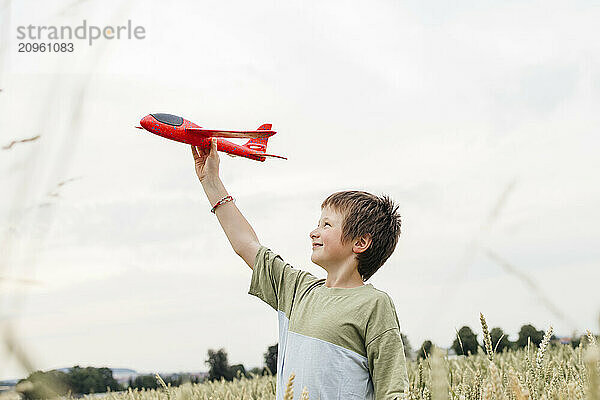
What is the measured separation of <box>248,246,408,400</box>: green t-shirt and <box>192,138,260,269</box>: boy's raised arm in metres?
0.42

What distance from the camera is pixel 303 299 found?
243 centimetres

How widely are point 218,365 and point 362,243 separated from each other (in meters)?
3.36

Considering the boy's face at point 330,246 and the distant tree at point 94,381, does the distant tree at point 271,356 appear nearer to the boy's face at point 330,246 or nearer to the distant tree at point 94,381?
the distant tree at point 94,381

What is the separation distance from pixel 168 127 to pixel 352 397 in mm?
1411

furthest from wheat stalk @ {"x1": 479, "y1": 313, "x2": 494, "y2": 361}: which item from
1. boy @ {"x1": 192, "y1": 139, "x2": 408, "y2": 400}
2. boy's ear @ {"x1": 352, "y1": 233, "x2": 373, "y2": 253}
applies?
boy's ear @ {"x1": 352, "y1": 233, "x2": 373, "y2": 253}

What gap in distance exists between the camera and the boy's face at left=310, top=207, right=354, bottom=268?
7.79 ft

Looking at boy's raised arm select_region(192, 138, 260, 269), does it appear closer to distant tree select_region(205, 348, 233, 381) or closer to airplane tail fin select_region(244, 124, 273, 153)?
airplane tail fin select_region(244, 124, 273, 153)

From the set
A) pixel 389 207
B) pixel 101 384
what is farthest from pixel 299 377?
pixel 101 384

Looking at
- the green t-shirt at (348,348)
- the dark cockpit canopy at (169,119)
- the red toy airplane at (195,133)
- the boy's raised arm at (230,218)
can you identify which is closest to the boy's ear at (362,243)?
the green t-shirt at (348,348)

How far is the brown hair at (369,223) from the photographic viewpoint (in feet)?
7.86

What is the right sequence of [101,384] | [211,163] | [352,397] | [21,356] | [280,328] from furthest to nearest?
[101,384]
[211,163]
[280,328]
[352,397]
[21,356]

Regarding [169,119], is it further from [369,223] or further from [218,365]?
[218,365]

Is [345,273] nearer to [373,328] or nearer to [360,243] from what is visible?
[360,243]

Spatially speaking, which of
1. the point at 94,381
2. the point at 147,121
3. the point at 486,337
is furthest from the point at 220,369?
the point at 486,337
